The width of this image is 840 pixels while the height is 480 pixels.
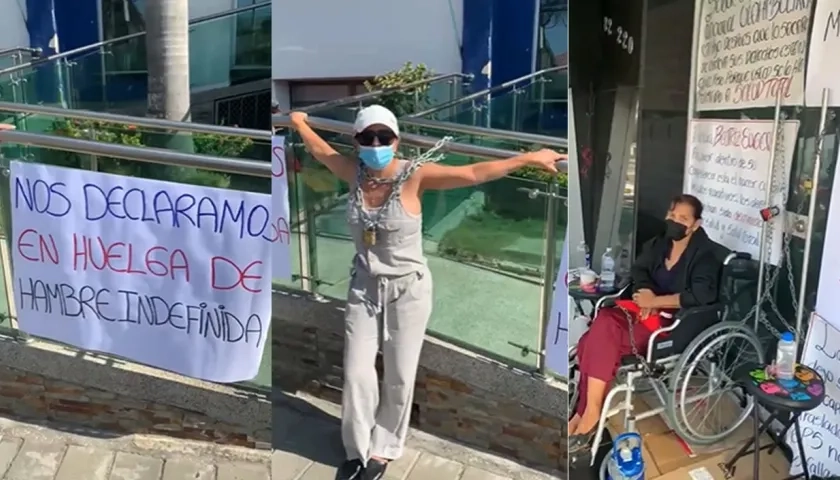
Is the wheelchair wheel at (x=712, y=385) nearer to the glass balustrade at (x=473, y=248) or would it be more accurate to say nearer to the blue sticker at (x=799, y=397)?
the blue sticker at (x=799, y=397)

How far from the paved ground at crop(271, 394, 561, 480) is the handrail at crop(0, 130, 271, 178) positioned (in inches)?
23.3

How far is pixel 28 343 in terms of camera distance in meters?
2.13

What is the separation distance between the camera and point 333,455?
57.7 inches

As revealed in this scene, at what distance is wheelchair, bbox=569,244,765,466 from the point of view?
203cm

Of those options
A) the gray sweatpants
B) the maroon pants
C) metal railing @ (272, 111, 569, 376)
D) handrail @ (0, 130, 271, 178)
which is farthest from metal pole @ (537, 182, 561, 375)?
handrail @ (0, 130, 271, 178)

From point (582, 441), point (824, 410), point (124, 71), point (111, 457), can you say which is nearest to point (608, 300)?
point (582, 441)

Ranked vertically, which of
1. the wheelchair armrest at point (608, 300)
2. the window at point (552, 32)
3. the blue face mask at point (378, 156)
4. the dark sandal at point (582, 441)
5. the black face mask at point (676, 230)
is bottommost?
the dark sandal at point (582, 441)

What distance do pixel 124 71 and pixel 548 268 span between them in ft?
4.12

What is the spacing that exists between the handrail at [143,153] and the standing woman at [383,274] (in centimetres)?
42

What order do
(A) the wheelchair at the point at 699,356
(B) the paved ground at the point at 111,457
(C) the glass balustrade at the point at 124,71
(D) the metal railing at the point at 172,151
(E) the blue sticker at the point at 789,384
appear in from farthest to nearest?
(B) the paved ground at the point at 111,457
(A) the wheelchair at the point at 699,356
(E) the blue sticker at the point at 789,384
(C) the glass balustrade at the point at 124,71
(D) the metal railing at the point at 172,151

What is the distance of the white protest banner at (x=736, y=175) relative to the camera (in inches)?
77.2

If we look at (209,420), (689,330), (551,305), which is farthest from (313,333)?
(689,330)

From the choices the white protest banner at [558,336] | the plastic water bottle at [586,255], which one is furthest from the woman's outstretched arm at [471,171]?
the plastic water bottle at [586,255]

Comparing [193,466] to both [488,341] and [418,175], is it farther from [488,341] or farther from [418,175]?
[418,175]
